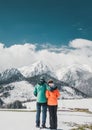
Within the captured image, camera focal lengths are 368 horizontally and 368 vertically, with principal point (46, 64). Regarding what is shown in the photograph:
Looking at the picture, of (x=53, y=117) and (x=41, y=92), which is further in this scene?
(x=41, y=92)

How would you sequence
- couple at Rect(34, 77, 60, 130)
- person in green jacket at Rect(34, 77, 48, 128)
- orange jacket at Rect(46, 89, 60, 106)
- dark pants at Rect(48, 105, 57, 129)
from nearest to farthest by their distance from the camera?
dark pants at Rect(48, 105, 57, 129)
couple at Rect(34, 77, 60, 130)
orange jacket at Rect(46, 89, 60, 106)
person in green jacket at Rect(34, 77, 48, 128)

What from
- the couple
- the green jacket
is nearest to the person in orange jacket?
the couple

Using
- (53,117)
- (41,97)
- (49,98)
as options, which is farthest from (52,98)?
(53,117)

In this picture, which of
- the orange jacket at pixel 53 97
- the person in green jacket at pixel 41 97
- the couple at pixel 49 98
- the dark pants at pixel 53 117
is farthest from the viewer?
the person in green jacket at pixel 41 97

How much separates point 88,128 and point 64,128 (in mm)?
1698

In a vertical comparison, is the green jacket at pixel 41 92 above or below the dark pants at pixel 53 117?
above

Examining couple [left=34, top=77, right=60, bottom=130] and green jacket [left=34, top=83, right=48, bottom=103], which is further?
green jacket [left=34, top=83, right=48, bottom=103]

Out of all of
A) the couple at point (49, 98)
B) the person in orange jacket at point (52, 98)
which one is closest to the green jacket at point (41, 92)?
the couple at point (49, 98)

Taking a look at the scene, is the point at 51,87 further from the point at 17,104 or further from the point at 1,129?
the point at 17,104

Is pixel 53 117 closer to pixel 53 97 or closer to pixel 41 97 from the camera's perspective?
pixel 53 97

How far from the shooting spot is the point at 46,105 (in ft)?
81.4

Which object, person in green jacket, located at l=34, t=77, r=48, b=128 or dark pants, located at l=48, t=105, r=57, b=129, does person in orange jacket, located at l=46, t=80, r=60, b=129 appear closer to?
dark pants, located at l=48, t=105, r=57, b=129

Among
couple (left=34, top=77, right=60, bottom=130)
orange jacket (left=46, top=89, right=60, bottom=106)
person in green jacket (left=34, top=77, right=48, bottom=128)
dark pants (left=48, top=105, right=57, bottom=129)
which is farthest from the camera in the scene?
person in green jacket (left=34, top=77, right=48, bottom=128)

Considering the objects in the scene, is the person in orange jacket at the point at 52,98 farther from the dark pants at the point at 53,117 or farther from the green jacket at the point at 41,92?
the green jacket at the point at 41,92
